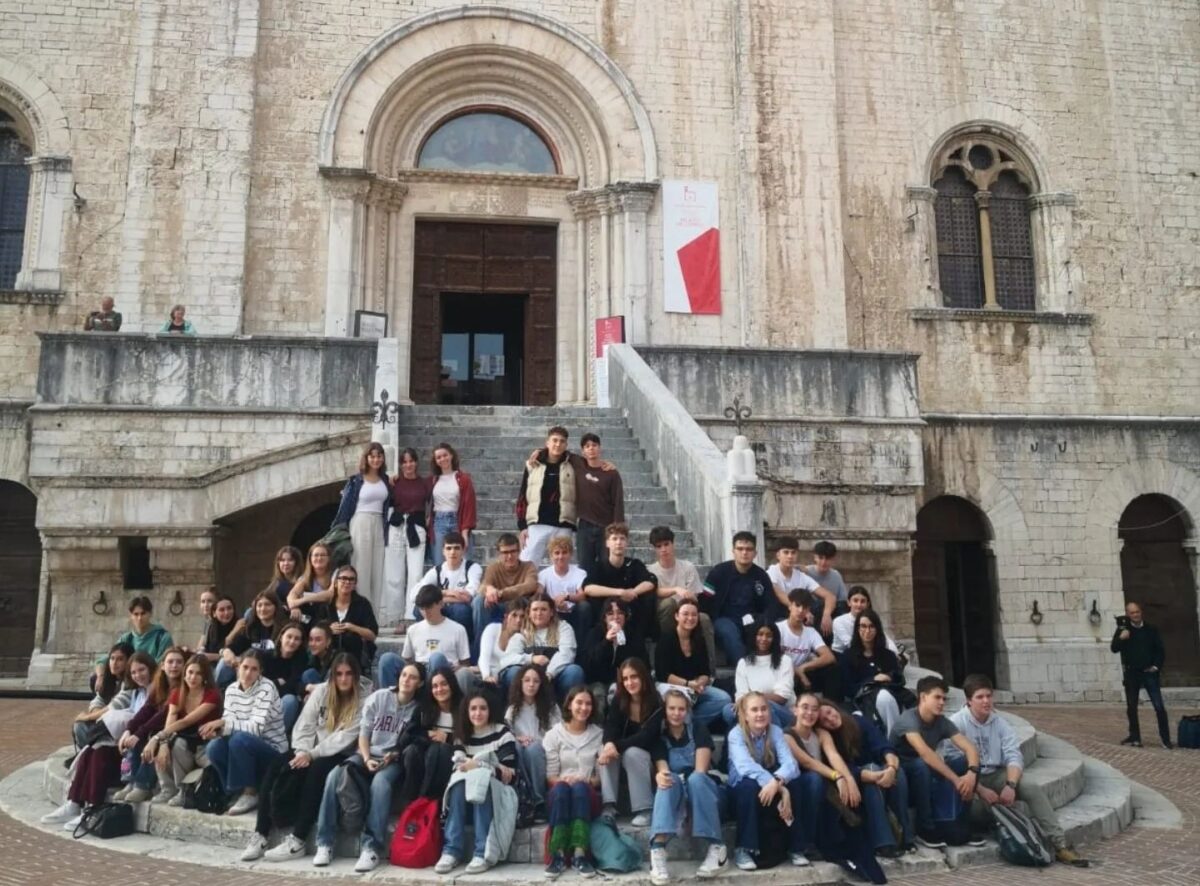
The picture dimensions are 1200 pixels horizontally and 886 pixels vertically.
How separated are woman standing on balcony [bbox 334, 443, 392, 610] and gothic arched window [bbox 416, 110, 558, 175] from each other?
948cm

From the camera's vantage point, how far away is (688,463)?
11.1 metres

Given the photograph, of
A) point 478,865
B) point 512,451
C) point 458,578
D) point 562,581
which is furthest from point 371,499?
point 478,865

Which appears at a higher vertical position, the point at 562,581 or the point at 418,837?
the point at 562,581

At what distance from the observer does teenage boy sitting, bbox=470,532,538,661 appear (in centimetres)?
806

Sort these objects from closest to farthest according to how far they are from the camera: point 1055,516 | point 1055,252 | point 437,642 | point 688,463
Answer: point 437,642 → point 688,463 → point 1055,516 → point 1055,252

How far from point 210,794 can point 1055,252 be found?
17.3 m

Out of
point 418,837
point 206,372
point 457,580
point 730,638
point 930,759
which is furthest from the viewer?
point 206,372

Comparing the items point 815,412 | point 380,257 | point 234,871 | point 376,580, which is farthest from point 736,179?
point 234,871

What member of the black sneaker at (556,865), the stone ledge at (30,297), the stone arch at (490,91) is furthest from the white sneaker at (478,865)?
the stone ledge at (30,297)

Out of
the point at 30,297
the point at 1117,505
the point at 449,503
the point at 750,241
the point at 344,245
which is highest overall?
the point at 750,241

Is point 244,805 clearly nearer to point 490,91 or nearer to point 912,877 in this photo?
point 912,877

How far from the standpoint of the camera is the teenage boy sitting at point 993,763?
7047 millimetres

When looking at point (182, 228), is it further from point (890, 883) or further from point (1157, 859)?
point (1157, 859)

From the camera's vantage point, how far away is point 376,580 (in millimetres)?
9820
